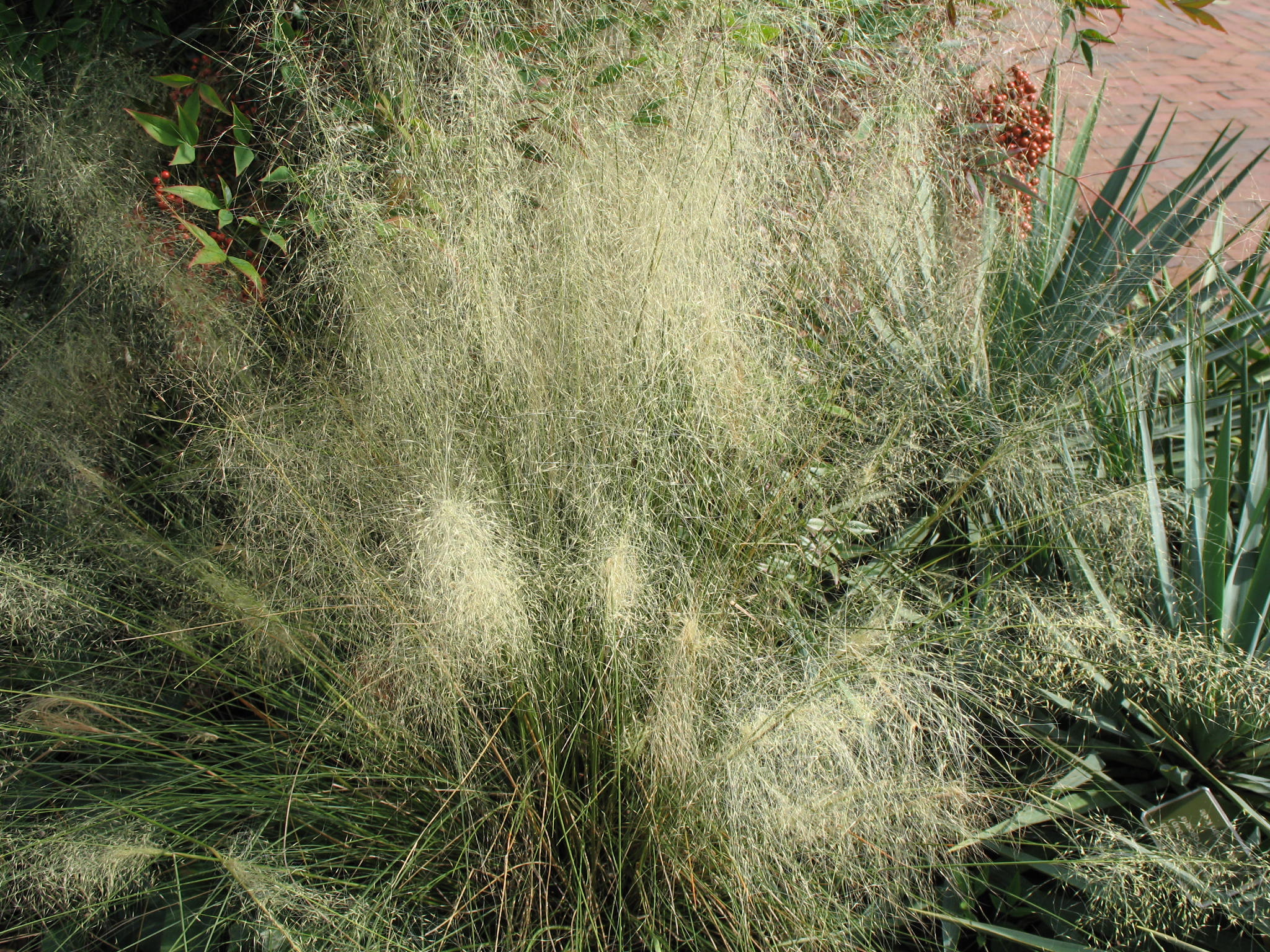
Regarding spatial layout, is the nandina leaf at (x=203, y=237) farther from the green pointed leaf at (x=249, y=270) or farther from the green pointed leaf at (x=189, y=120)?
the green pointed leaf at (x=189, y=120)

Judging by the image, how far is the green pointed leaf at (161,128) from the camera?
166 cm

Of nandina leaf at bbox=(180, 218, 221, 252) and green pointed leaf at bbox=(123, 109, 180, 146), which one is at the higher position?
green pointed leaf at bbox=(123, 109, 180, 146)

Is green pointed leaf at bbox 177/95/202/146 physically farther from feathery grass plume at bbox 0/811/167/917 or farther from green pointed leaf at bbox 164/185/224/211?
feathery grass plume at bbox 0/811/167/917

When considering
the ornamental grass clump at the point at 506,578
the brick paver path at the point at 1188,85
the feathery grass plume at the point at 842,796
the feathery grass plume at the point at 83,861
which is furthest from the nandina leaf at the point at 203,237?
the brick paver path at the point at 1188,85

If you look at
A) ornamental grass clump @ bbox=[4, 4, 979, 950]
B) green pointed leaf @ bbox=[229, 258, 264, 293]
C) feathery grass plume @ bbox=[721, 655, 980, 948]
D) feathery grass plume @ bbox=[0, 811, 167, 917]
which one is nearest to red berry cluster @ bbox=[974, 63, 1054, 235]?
ornamental grass clump @ bbox=[4, 4, 979, 950]

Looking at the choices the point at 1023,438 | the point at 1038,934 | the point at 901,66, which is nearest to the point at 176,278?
the point at 901,66

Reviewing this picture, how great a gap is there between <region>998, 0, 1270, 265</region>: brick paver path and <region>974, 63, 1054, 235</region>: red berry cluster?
0.95 meters

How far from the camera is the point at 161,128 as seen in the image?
5.57ft

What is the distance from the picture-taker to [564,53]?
1715 millimetres

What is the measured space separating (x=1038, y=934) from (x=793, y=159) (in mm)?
1485

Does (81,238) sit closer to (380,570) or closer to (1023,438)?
(380,570)

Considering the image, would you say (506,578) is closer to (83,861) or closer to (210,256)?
Answer: (83,861)

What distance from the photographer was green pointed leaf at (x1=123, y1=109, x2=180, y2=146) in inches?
65.4

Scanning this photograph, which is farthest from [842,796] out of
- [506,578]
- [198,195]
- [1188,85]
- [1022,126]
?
[1188,85]
